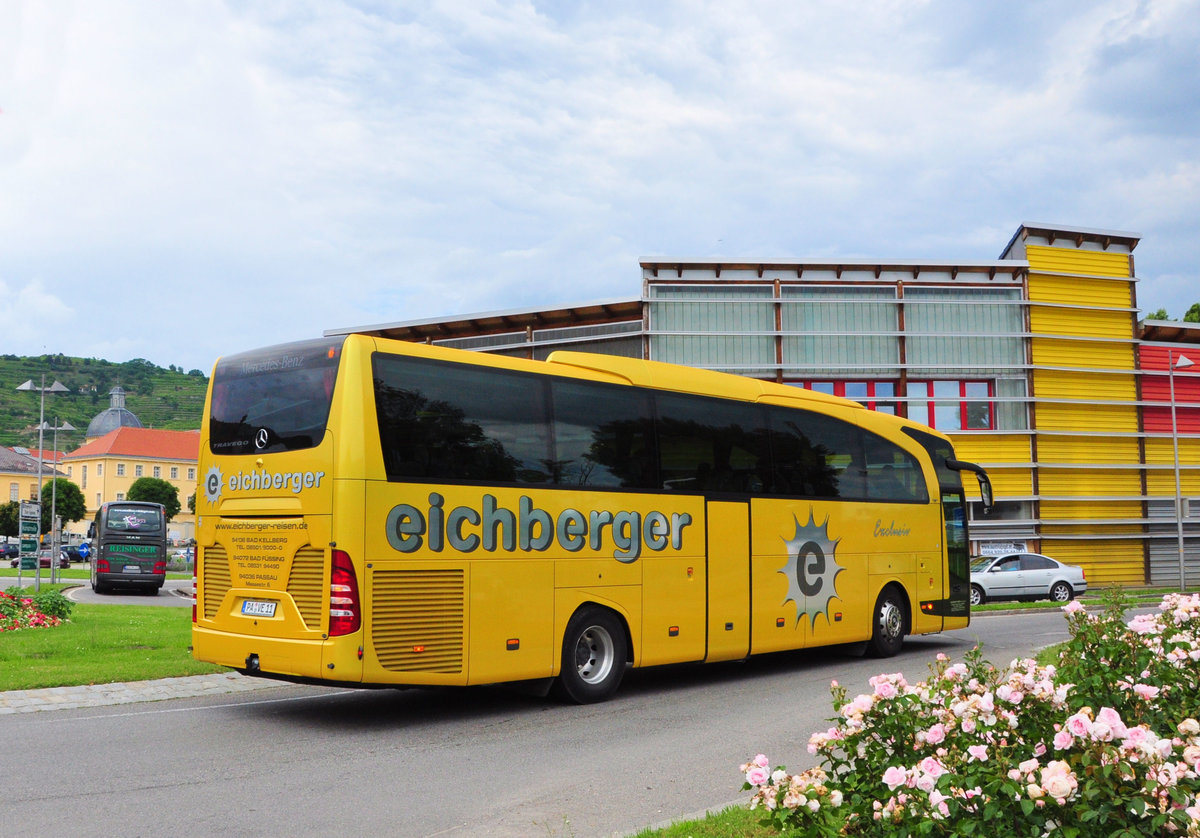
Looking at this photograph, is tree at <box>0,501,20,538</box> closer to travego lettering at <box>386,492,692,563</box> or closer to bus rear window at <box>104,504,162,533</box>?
bus rear window at <box>104,504,162,533</box>

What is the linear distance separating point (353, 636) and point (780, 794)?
5.45 meters

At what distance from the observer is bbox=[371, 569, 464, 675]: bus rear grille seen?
9242 millimetres

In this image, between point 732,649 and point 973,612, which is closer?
point 732,649

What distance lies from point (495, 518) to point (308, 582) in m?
1.80

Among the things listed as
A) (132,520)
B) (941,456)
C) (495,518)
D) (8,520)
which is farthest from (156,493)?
(495,518)

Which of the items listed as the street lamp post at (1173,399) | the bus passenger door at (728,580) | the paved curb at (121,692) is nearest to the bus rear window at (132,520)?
the paved curb at (121,692)

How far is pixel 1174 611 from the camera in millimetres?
6887

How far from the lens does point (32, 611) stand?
17.5 metres

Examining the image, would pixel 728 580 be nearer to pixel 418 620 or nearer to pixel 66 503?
pixel 418 620

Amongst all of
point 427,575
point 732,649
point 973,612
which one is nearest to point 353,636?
point 427,575

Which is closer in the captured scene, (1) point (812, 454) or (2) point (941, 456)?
(1) point (812, 454)

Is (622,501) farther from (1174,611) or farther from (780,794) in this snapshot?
(780,794)

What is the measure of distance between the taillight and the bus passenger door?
182 inches

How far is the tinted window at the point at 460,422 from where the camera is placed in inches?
376
